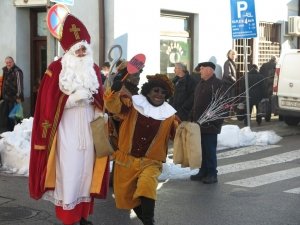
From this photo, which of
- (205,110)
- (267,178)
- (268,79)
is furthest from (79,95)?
(268,79)

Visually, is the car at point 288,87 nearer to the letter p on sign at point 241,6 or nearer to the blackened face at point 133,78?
the letter p on sign at point 241,6

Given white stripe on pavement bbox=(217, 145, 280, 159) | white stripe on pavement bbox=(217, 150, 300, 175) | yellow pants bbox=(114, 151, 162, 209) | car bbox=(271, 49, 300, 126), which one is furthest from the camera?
car bbox=(271, 49, 300, 126)

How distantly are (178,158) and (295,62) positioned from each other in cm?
933

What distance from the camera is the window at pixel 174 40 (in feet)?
52.4

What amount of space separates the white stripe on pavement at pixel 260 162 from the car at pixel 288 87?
309 centimetres

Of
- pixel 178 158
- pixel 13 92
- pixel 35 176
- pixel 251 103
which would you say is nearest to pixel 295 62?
pixel 251 103

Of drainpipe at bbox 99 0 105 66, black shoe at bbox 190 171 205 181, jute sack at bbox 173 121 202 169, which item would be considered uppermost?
drainpipe at bbox 99 0 105 66

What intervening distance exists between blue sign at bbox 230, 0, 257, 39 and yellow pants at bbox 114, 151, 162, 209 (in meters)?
8.13

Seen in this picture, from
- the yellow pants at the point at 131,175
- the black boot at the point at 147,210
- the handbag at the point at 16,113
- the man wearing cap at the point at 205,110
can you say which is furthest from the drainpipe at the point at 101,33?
the black boot at the point at 147,210

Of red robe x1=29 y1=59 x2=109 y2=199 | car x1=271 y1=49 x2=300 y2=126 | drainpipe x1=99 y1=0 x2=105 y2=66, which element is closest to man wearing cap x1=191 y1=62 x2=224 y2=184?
red robe x1=29 y1=59 x2=109 y2=199

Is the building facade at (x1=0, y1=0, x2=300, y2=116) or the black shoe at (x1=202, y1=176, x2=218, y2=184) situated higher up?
the building facade at (x1=0, y1=0, x2=300, y2=116)

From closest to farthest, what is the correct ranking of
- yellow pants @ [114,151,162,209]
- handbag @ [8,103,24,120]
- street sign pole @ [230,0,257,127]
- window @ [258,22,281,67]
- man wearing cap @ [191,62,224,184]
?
1. yellow pants @ [114,151,162,209]
2. man wearing cap @ [191,62,224,184]
3. street sign pole @ [230,0,257,127]
4. handbag @ [8,103,24,120]
5. window @ [258,22,281,67]

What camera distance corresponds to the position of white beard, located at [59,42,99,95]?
5414 millimetres

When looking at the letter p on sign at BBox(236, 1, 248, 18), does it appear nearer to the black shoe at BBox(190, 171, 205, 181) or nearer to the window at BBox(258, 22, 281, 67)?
the black shoe at BBox(190, 171, 205, 181)
